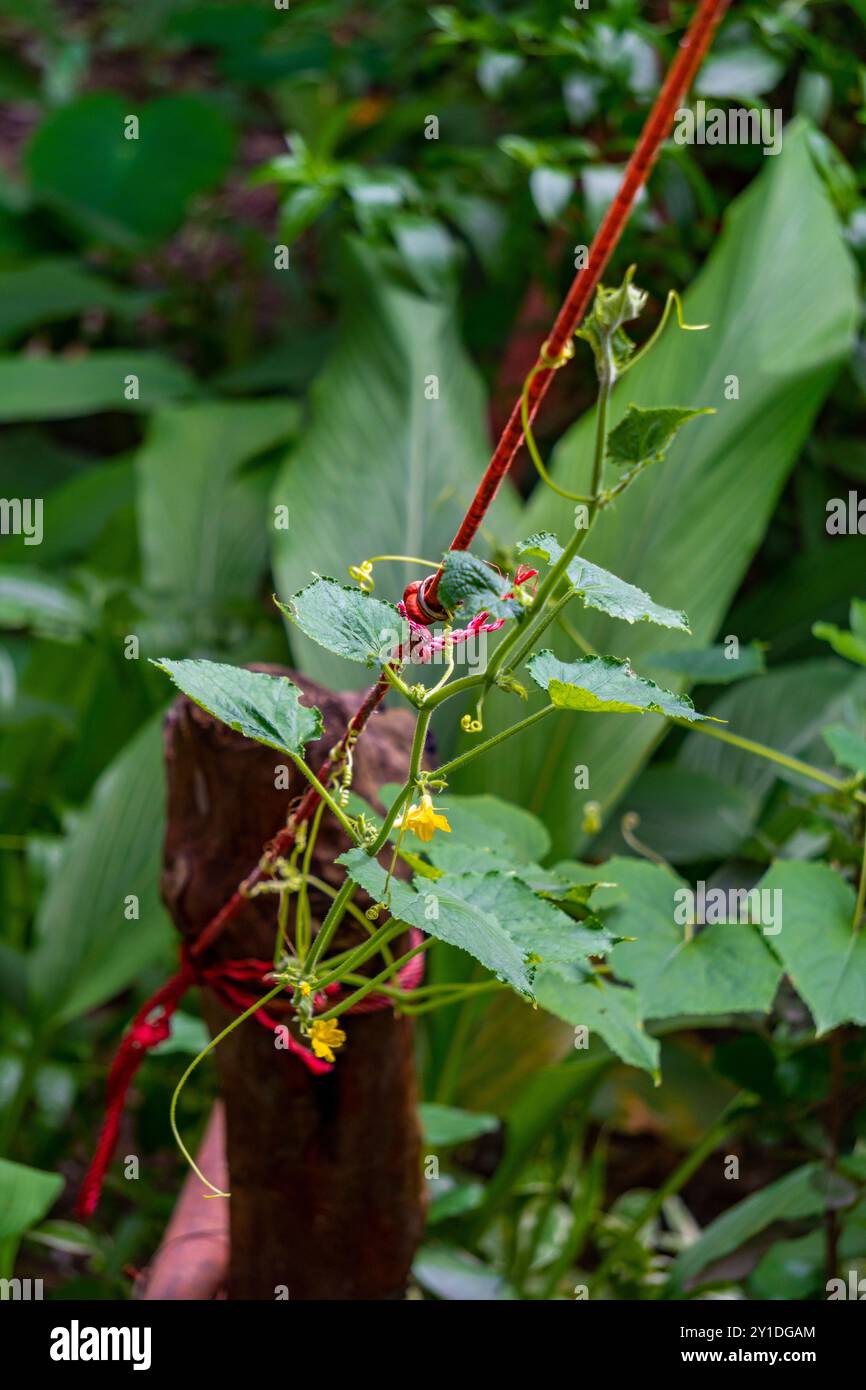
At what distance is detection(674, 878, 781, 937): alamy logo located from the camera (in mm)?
597

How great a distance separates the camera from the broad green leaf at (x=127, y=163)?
6.70 feet

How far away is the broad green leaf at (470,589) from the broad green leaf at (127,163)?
6.21ft

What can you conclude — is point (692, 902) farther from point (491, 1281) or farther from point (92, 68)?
point (92, 68)

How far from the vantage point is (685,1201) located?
1398 mm

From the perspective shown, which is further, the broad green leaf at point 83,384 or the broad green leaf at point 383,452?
the broad green leaf at point 83,384

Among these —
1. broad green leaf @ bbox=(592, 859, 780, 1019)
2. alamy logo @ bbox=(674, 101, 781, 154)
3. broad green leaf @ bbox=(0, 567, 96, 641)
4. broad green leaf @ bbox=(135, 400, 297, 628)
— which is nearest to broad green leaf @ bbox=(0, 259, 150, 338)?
broad green leaf @ bbox=(135, 400, 297, 628)

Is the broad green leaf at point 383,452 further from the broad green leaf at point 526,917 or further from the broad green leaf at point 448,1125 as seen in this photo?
the broad green leaf at point 526,917

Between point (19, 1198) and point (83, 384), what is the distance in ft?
4.17

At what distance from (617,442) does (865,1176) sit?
0.56m

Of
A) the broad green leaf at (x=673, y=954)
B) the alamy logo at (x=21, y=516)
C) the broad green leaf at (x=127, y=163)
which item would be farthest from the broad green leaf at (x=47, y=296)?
the broad green leaf at (x=673, y=954)

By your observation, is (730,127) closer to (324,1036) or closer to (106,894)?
(106,894)

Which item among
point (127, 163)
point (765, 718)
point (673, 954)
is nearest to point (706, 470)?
point (765, 718)

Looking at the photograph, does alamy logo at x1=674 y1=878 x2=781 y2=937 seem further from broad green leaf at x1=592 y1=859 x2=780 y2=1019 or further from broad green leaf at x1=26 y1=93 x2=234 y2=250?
broad green leaf at x1=26 y1=93 x2=234 y2=250
